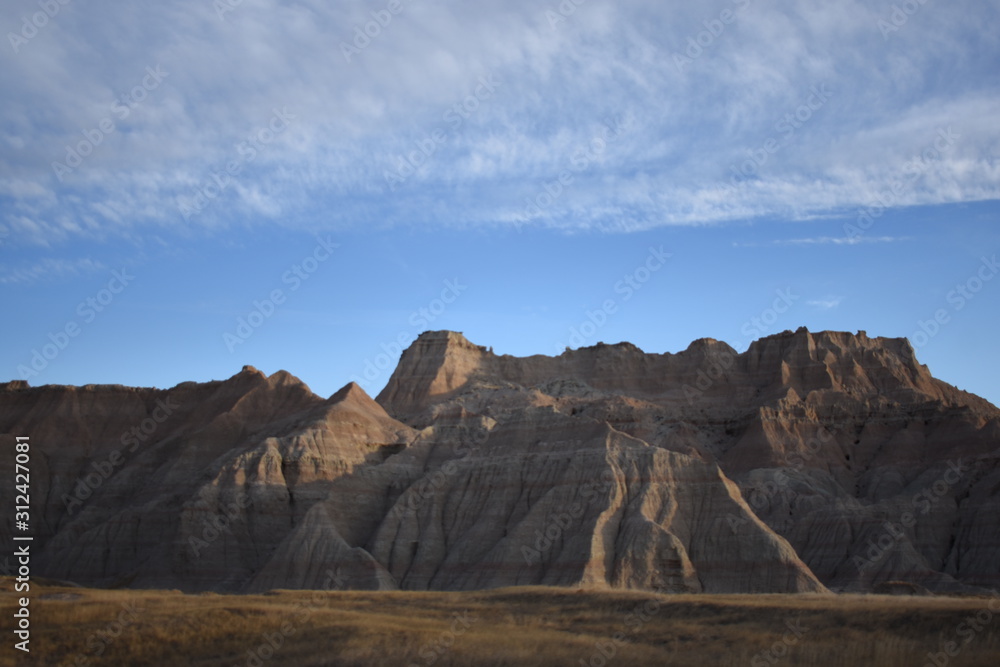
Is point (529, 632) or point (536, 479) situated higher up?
point (536, 479)

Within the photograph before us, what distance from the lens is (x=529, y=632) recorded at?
44.0 metres

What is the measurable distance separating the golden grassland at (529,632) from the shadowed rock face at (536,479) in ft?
83.5

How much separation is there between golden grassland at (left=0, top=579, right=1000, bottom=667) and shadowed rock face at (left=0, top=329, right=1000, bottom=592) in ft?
83.5

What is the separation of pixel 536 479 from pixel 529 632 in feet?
137

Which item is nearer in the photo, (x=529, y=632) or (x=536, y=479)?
(x=529, y=632)

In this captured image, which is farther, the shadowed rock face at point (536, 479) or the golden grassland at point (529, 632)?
the shadowed rock face at point (536, 479)

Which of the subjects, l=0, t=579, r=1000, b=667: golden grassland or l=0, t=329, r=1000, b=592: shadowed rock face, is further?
l=0, t=329, r=1000, b=592: shadowed rock face

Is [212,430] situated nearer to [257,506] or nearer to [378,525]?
[257,506]

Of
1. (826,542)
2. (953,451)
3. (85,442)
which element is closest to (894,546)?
(826,542)

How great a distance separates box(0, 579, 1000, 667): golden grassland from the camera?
1501 inches

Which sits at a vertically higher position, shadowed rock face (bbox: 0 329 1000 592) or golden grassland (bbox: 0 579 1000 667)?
shadowed rock face (bbox: 0 329 1000 592)

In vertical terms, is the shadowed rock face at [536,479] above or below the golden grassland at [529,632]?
above

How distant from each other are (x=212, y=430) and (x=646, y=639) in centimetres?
7886

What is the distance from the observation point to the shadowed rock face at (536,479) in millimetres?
79125
